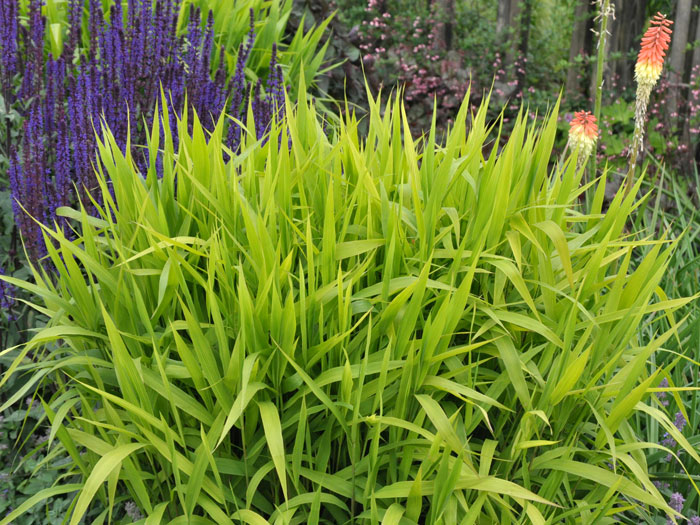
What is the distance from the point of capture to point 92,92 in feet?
8.50

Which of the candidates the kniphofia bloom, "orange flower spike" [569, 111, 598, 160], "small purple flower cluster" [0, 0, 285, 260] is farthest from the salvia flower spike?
"small purple flower cluster" [0, 0, 285, 260]

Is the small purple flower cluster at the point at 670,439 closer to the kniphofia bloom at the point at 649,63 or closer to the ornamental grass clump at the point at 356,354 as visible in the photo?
the ornamental grass clump at the point at 356,354

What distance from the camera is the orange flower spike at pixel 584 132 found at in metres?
2.60

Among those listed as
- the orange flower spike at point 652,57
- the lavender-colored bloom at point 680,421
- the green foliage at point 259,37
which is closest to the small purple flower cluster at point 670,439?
the lavender-colored bloom at point 680,421

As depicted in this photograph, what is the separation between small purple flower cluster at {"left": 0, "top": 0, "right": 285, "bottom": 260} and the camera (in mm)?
2414

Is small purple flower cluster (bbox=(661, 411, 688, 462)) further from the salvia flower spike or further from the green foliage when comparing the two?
the green foliage

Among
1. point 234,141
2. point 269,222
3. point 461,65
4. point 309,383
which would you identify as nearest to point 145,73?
point 234,141

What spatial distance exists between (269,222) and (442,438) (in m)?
0.65

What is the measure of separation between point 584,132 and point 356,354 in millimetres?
1447

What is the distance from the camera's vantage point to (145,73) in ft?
9.87

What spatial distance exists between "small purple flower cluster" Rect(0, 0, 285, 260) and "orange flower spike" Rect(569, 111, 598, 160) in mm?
1090

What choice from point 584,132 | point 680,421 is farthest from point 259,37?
point 680,421

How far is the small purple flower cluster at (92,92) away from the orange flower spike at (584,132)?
1090 mm

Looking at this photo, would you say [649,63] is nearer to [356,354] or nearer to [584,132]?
[584,132]
